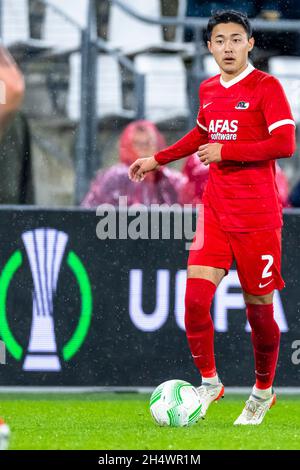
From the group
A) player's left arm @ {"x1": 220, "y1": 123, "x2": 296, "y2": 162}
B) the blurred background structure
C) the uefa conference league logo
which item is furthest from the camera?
the blurred background structure

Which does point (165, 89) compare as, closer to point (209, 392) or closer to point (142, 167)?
point (142, 167)

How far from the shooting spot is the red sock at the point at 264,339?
20.7 feet

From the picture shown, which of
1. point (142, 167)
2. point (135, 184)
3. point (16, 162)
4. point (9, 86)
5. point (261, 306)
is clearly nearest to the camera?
point (9, 86)

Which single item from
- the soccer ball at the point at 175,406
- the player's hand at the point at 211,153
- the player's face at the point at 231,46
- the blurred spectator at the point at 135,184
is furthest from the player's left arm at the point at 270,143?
the blurred spectator at the point at 135,184

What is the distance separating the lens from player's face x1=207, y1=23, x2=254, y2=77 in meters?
6.20

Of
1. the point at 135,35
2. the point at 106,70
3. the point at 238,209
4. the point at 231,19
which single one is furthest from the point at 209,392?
the point at 135,35

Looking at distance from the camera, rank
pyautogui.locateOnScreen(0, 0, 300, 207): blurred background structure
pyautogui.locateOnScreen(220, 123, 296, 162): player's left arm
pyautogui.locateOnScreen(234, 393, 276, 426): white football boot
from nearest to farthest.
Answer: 1. pyautogui.locateOnScreen(220, 123, 296, 162): player's left arm
2. pyautogui.locateOnScreen(234, 393, 276, 426): white football boot
3. pyautogui.locateOnScreen(0, 0, 300, 207): blurred background structure

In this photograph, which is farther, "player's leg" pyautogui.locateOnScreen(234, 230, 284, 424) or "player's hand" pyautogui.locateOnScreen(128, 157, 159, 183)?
"player's hand" pyautogui.locateOnScreen(128, 157, 159, 183)

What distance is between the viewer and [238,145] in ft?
20.0

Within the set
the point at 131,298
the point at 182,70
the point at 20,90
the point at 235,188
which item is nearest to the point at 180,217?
the point at 131,298

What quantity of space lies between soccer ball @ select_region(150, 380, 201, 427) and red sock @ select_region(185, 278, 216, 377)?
24cm

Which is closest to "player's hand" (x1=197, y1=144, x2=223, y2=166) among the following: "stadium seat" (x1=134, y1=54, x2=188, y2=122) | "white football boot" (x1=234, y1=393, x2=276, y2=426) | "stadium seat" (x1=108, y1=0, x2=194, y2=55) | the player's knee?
the player's knee

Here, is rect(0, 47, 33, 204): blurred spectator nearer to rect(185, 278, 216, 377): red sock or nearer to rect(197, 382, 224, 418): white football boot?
rect(185, 278, 216, 377): red sock

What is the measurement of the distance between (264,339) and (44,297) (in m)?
2.08
